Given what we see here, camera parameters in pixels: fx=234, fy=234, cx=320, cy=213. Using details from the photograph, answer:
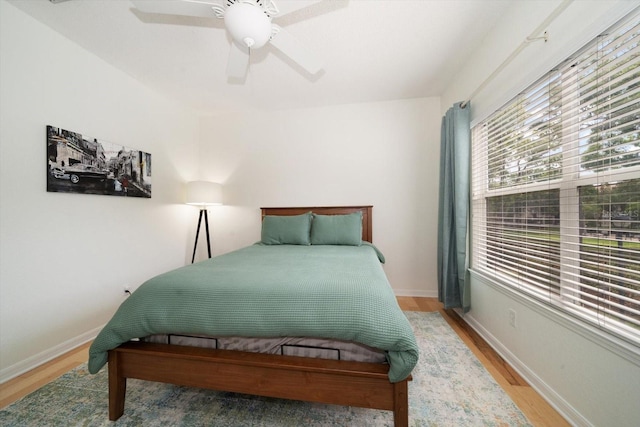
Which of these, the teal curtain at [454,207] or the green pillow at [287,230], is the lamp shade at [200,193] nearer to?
the green pillow at [287,230]

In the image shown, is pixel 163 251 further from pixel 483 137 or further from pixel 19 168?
pixel 483 137

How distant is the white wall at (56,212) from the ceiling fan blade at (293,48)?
180 centimetres

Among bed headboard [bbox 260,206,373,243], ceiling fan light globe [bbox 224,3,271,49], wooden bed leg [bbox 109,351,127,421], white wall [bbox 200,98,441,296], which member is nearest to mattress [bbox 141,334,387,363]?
wooden bed leg [bbox 109,351,127,421]

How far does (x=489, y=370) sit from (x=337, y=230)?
1.67 meters

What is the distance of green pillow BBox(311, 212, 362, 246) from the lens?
8.59ft

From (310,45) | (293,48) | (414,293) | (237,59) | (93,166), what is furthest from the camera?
(414,293)

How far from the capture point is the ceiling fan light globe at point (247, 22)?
1.27m

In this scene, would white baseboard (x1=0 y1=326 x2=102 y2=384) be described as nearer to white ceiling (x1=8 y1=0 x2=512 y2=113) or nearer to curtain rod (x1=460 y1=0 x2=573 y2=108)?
white ceiling (x1=8 y1=0 x2=512 y2=113)

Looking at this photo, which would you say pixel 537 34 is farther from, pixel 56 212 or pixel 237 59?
pixel 56 212

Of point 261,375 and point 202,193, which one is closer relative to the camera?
point 261,375

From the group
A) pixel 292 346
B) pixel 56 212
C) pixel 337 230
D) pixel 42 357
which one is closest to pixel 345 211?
pixel 337 230

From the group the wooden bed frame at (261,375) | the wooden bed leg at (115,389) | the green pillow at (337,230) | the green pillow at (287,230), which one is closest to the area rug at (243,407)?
the wooden bed leg at (115,389)

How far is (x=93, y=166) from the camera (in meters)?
2.09

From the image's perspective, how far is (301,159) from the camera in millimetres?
3230
